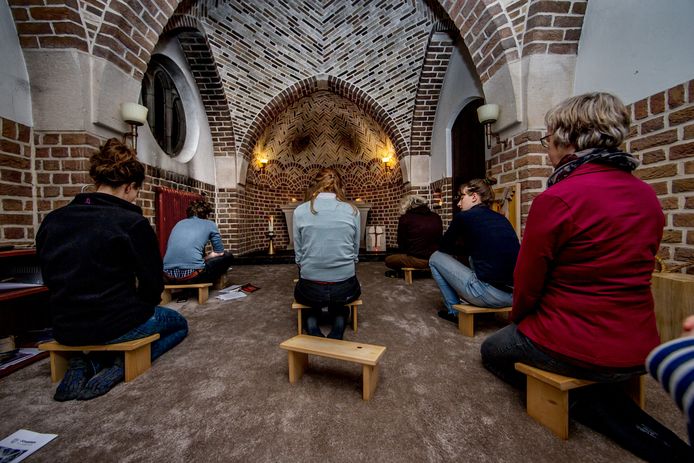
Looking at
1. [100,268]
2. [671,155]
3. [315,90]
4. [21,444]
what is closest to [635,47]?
[671,155]

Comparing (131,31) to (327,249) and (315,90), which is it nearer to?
(327,249)

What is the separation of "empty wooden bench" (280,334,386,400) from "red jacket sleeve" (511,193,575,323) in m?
0.80

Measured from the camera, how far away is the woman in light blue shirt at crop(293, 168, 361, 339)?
6.95ft

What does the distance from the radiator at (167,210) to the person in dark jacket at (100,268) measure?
2.53 metres

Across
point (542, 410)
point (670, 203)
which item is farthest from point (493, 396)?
point (670, 203)

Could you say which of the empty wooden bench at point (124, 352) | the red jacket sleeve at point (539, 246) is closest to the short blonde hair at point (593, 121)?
the red jacket sleeve at point (539, 246)

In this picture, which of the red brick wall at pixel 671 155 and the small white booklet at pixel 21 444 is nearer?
the small white booklet at pixel 21 444

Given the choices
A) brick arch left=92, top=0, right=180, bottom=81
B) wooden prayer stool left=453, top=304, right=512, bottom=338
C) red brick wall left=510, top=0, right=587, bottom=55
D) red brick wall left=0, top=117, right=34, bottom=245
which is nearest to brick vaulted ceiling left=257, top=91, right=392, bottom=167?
brick arch left=92, top=0, right=180, bottom=81

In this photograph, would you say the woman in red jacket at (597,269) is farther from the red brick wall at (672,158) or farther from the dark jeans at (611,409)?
the red brick wall at (672,158)

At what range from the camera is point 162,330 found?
2.02m

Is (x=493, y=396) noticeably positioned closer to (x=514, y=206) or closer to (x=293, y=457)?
(x=293, y=457)

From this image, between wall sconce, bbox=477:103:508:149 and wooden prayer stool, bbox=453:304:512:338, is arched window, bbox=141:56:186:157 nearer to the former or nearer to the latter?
wall sconce, bbox=477:103:508:149

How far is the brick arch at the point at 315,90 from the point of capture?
6.22 m

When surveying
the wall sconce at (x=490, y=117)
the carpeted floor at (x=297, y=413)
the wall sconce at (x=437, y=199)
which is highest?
the wall sconce at (x=490, y=117)
